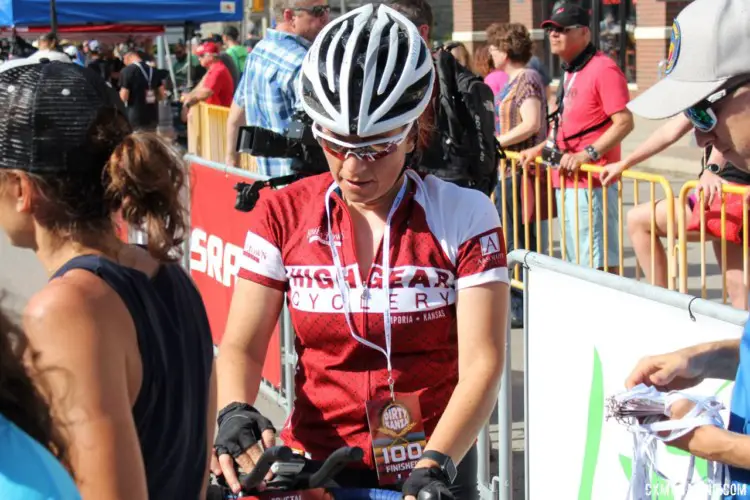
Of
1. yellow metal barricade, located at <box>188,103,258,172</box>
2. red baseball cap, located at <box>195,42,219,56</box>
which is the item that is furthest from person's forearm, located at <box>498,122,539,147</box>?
red baseball cap, located at <box>195,42,219,56</box>

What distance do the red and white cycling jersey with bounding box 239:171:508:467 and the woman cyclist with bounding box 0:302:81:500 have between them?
0.97 meters

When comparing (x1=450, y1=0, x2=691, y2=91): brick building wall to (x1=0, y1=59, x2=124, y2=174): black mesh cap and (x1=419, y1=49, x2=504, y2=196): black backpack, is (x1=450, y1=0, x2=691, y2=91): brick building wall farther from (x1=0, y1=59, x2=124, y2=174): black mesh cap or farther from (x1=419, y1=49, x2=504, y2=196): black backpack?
(x1=0, y1=59, x2=124, y2=174): black mesh cap

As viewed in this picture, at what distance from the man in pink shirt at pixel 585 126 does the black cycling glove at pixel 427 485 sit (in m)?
4.83

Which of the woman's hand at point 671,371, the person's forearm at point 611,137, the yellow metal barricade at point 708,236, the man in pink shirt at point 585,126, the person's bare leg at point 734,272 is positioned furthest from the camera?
the person's forearm at point 611,137

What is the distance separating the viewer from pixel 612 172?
695 cm

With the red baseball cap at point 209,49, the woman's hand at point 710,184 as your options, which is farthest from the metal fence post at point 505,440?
the red baseball cap at point 209,49

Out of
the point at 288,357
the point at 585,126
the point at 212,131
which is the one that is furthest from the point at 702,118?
the point at 212,131

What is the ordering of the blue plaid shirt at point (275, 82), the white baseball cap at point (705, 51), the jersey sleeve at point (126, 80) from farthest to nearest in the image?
the jersey sleeve at point (126, 80)
the blue plaid shirt at point (275, 82)
the white baseball cap at point (705, 51)

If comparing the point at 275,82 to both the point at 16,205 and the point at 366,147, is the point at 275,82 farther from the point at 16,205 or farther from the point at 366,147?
the point at 16,205

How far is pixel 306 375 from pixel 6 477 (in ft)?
4.05

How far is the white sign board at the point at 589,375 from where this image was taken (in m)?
3.41

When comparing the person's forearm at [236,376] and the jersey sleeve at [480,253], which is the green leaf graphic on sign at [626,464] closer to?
the jersey sleeve at [480,253]

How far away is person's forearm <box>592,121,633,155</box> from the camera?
25.5ft

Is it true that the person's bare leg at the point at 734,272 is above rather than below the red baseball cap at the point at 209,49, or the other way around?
below
